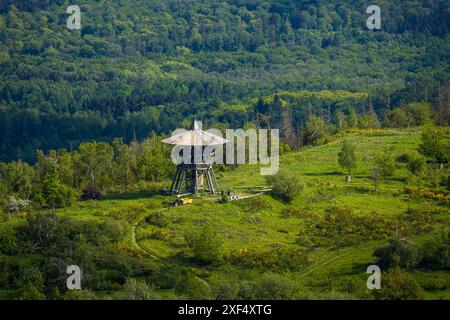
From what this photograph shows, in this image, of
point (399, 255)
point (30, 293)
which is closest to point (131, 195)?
point (30, 293)

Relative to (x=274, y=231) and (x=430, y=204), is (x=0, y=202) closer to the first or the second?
(x=274, y=231)

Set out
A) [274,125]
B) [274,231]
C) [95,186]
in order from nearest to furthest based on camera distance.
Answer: [274,231] → [95,186] → [274,125]

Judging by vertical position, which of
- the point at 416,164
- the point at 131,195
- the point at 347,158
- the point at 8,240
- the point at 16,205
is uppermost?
the point at 347,158

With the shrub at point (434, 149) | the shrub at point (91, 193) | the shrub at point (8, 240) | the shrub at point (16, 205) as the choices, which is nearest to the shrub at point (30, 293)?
the shrub at point (8, 240)

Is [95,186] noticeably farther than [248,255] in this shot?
Yes

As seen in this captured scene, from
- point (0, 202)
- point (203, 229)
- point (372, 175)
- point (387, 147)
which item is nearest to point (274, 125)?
point (387, 147)

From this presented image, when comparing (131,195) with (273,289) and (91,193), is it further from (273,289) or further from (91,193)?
(273,289)
